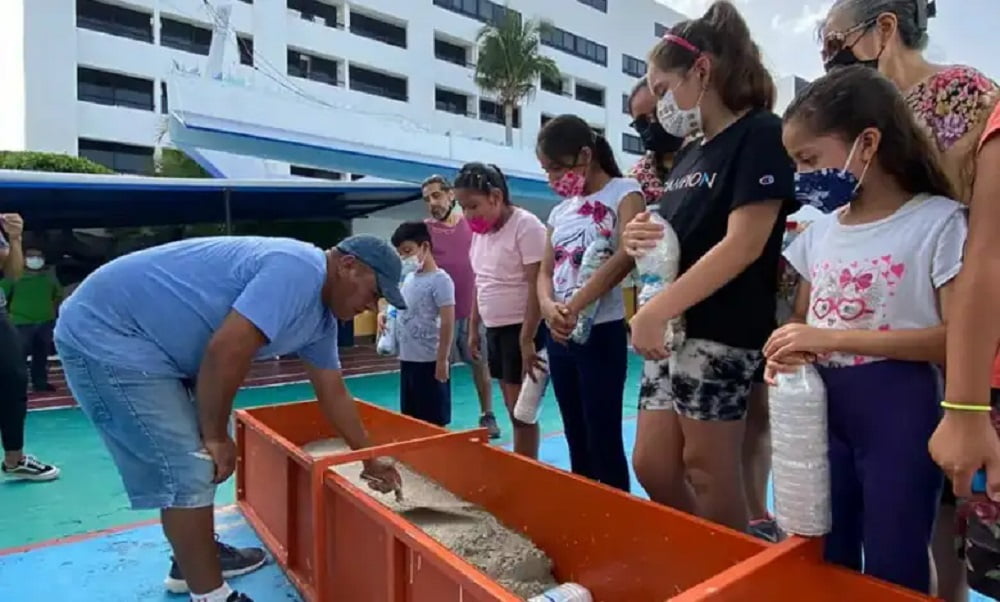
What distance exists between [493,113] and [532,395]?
2704 cm

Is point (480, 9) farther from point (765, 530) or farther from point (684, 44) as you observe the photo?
point (765, 530)

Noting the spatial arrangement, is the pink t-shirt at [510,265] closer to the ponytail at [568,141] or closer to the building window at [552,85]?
the ponytail at [568,141]

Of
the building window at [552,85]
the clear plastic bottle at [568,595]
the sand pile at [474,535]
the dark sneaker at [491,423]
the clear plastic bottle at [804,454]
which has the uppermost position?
the building window at [552,85]

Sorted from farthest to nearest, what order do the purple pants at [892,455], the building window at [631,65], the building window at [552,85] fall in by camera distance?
the building window at [631,65] < the building window at [552,85] < the purple pants at [892,455]

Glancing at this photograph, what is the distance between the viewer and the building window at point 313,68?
914 inches

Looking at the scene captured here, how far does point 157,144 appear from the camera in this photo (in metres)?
20.2

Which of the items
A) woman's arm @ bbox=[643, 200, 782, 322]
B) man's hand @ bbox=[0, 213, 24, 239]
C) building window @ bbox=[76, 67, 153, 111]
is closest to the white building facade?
building window @ bbox=[76, 67, 153, 111]

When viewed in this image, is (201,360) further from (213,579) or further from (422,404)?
(422,404)

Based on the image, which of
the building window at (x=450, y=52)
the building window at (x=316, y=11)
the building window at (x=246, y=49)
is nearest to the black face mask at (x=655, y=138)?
the building window at (x=246, y=49)

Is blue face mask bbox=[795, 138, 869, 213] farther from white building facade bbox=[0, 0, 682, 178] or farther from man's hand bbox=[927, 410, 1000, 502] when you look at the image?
white building facade bbox=[0, 0, 682, 178]

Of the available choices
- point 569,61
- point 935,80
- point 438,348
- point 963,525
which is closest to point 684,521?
point 963,525

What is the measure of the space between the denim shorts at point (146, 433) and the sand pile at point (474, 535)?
0.66 m

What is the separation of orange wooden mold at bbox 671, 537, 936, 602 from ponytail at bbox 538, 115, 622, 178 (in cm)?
151

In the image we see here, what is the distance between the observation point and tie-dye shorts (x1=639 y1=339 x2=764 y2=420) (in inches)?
67.4
